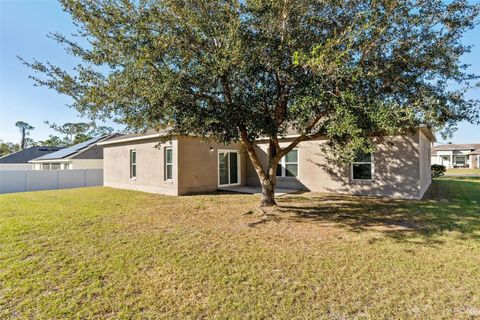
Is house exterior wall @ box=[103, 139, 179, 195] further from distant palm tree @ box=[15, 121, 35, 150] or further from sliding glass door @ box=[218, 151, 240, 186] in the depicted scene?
distant palm tree @ box=[15, 121, 35, 150]

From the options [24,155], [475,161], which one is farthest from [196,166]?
[475,161]

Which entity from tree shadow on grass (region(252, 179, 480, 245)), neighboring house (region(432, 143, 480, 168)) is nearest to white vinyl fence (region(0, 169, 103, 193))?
tree shadow on grass (region(252, 179, 480, 245))

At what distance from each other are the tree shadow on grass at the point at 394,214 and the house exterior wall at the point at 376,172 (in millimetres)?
770

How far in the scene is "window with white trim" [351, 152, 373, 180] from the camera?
12.2 metres

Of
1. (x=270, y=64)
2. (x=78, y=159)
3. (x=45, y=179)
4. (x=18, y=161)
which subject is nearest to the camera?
(x=270, y=64)

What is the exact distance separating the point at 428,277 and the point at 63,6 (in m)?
9.28

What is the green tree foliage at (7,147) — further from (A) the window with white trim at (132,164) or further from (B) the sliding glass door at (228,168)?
(B) the sliding glass door at (228,168)

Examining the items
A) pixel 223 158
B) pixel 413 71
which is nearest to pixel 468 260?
pixel 413 71

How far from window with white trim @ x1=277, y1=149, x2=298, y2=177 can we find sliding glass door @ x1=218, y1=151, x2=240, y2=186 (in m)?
2.56

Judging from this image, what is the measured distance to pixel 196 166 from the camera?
44.9 ft

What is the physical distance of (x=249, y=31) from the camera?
20.9 feet

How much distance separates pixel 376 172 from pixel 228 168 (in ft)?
25.0

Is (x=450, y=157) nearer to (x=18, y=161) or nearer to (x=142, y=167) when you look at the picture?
(x=142, y=167)

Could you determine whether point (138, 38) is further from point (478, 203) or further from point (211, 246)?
point (478, 203)
